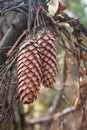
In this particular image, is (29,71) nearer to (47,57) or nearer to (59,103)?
(47,57)

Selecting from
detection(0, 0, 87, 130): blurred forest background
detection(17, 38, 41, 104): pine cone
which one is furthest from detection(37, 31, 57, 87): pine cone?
detection(0, 0, 87, 130): blurred forest background

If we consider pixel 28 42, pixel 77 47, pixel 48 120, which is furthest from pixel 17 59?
pixel 48 120

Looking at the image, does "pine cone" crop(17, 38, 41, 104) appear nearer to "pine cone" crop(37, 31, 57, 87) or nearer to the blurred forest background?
"pine cone" crop(37, 31, 57, 87)

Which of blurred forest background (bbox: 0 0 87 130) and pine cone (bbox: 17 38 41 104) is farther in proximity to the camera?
blurred forest background (bbox: 0 0 87 130)

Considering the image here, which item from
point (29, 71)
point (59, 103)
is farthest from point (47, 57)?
point (59, 103)

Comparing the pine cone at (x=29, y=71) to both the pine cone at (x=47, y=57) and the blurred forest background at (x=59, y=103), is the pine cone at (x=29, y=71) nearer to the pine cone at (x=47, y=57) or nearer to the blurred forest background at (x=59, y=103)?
the pine cone at (x=47, y=57)

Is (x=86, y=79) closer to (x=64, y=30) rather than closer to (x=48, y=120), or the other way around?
(x=64, y=30)
